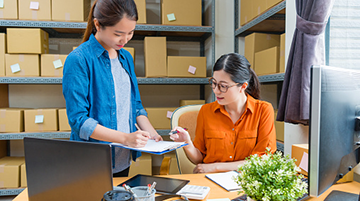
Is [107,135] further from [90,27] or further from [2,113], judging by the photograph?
[2,113]

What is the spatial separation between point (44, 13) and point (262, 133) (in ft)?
6.98

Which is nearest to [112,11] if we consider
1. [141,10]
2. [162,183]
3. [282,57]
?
[162,183]

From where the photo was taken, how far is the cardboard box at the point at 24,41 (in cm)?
223

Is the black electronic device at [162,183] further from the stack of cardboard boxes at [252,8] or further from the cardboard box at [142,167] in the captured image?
the stack of cardboard boxes at [252,8]

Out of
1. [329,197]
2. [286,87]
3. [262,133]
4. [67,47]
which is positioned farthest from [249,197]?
[67,47]

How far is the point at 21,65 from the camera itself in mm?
2291

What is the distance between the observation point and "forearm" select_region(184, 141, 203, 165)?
4.29 feet

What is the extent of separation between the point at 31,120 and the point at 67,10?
104cm

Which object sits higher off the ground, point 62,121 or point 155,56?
point 155,56

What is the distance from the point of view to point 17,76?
229cm

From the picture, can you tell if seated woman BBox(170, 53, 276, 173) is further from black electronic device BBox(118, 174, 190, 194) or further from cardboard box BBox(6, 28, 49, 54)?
cardboard box BBox(6, 28, 49, 54)

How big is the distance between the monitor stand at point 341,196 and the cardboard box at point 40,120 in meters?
2.20

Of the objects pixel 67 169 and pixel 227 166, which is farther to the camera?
pixel 227 166

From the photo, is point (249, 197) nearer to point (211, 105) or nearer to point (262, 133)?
point (262, 133)
